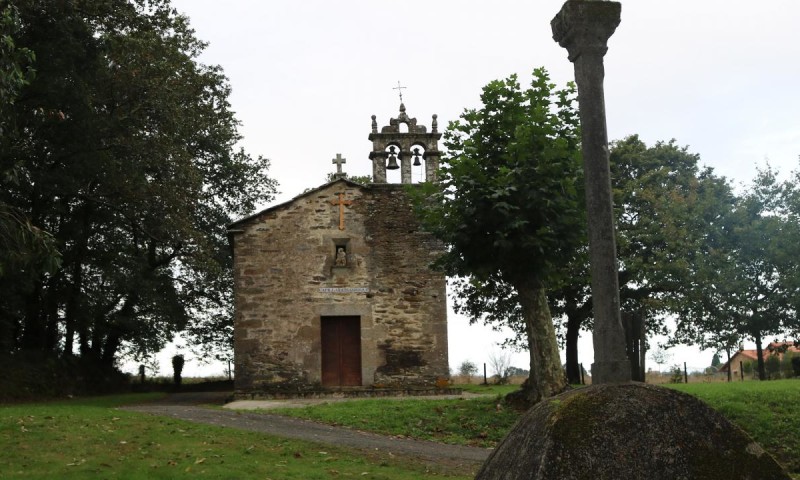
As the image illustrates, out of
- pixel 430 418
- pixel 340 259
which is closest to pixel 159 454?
pixel 430 418

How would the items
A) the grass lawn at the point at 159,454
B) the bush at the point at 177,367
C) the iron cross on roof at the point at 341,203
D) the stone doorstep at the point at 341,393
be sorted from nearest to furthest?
the grass lawn at the point at 159,454 → the stone doorstep at the point at 341,393 → the iron cross on roof at the point at 341,203 → the bush at the point at 177,367

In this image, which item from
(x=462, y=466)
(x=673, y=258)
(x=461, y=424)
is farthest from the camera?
(x=673, y=258)

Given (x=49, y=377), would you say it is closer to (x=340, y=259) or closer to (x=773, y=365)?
(x=340, y=259)

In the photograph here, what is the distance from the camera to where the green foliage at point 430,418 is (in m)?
15.3

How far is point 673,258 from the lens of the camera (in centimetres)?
3012

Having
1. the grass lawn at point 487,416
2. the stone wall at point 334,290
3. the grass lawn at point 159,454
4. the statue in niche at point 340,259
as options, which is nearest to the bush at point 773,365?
the stone wall at point 334,290

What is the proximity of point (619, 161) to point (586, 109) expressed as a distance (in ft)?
84.7

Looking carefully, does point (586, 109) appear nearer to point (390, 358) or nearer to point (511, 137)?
point (511, 137)

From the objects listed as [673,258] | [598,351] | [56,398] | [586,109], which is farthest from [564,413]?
[673,258]

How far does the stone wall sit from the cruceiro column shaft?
16.5m

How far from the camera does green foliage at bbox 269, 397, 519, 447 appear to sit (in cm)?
1526

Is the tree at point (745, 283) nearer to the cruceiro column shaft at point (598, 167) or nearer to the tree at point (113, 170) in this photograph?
the tree at point (113, 170)

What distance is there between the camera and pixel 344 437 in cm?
1444

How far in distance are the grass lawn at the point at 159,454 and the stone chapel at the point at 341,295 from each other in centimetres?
838
